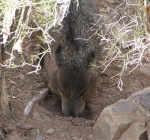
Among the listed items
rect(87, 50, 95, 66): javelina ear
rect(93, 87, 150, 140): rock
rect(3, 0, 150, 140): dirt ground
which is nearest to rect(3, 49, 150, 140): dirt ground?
rect(3, 0, 150, 140): dirt ground

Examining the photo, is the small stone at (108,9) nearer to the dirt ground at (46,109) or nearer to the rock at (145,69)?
the dirt ground at (46,109)

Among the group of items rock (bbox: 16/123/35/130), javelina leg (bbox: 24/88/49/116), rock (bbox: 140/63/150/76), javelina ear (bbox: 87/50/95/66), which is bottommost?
rock (bbox: 16/123/35/130)

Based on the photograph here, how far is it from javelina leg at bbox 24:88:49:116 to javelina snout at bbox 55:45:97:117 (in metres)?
0.25

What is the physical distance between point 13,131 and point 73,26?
6.41ft

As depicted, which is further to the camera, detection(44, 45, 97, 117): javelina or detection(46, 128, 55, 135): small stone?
detection(44, 45, 97, 117): javelina

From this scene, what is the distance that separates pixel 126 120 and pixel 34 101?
1591mm

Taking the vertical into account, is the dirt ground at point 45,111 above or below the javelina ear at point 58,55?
below

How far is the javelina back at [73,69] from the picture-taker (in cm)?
649

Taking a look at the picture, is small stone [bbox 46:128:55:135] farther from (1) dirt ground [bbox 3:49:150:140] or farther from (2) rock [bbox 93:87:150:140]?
(2) rock [bbox 93:87:150:140]

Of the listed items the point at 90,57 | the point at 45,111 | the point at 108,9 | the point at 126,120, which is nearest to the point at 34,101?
the point at 45,111

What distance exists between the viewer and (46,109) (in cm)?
677

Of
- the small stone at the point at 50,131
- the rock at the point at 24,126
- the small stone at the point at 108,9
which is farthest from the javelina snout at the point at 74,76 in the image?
the small stone at the point at 108,9

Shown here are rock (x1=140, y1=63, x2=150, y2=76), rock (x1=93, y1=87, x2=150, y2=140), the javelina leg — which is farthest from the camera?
rock (x1=140, y1=63, x2=150, y2=76)

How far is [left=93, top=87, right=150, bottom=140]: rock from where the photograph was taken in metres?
5.26
